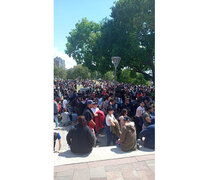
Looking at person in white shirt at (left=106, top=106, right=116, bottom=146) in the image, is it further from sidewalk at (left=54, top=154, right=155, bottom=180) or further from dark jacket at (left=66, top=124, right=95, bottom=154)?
sidewalk at (left=54, top=154, right=155, bottom=180)

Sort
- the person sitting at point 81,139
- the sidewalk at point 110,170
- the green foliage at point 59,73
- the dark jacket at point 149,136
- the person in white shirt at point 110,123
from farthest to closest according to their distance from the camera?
→ the green foliage at point 59,73
the person in white shirt at point 110,123
the dark jacket at point 149,136
the person sitting at point 81,139
the sidewalk at point 110,170

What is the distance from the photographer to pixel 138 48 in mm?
14953

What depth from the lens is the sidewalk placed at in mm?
3098

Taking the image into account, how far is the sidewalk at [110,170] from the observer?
122 inches

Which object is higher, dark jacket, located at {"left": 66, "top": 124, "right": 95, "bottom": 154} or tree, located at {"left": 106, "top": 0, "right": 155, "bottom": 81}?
tree, located at {"left": 106, "top": 0, "right": 155, "bottom": 81}

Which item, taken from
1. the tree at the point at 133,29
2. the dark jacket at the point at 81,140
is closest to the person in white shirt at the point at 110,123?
the dark jacket at the point at 81,140

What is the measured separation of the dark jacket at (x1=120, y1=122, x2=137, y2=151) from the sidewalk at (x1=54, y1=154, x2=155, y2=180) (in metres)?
0.45

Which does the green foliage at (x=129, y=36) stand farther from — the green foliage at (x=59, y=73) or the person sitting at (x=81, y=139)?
the green foliage at (x=59, y=73)

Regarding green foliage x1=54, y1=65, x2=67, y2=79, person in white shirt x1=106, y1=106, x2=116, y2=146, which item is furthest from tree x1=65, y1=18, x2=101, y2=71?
green foliage x1=54, y1=65, x2=67, y2=79

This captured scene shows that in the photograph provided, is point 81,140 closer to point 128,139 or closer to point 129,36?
point 128,139

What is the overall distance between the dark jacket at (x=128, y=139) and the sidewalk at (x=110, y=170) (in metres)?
0.45
